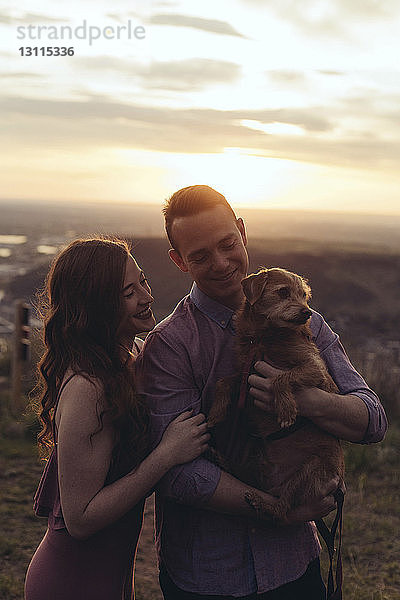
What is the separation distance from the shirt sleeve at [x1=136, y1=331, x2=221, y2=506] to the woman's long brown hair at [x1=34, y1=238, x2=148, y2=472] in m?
0.08

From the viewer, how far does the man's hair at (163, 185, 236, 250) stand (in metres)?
3.47

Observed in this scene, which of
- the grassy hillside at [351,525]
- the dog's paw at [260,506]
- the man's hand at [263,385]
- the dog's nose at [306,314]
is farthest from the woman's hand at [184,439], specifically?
the grassy hillside at [351,525]

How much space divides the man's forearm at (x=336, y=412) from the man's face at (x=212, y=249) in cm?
77

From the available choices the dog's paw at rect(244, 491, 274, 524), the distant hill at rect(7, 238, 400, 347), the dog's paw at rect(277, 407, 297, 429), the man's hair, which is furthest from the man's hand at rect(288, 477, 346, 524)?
the distant hill at rect(7, 238, 400, 347)

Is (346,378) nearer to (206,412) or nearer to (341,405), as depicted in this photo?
(341,405)

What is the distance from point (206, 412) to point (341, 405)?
72cm

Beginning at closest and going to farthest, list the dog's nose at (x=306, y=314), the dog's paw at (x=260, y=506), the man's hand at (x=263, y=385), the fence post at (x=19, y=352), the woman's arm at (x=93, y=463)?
the woman's arm at (x=93, y=463), the dog's paw at (x=260, y=506), the man's hand at (x=263, y=385), the dog's nose at (x=306, y=314), the fence post at (x=19, y=352)

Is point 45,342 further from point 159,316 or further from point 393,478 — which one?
point 159,316

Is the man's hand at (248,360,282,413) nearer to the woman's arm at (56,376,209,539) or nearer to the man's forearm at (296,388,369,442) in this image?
the man's forearm at (296,388,369,442)

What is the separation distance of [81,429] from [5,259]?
58.9 meters

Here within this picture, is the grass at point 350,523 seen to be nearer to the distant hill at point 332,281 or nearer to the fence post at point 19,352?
the fence post at point 19,352

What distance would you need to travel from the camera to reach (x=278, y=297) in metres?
3.84

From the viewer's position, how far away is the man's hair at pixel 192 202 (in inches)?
137

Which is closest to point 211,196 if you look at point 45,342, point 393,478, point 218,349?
point 218,349
